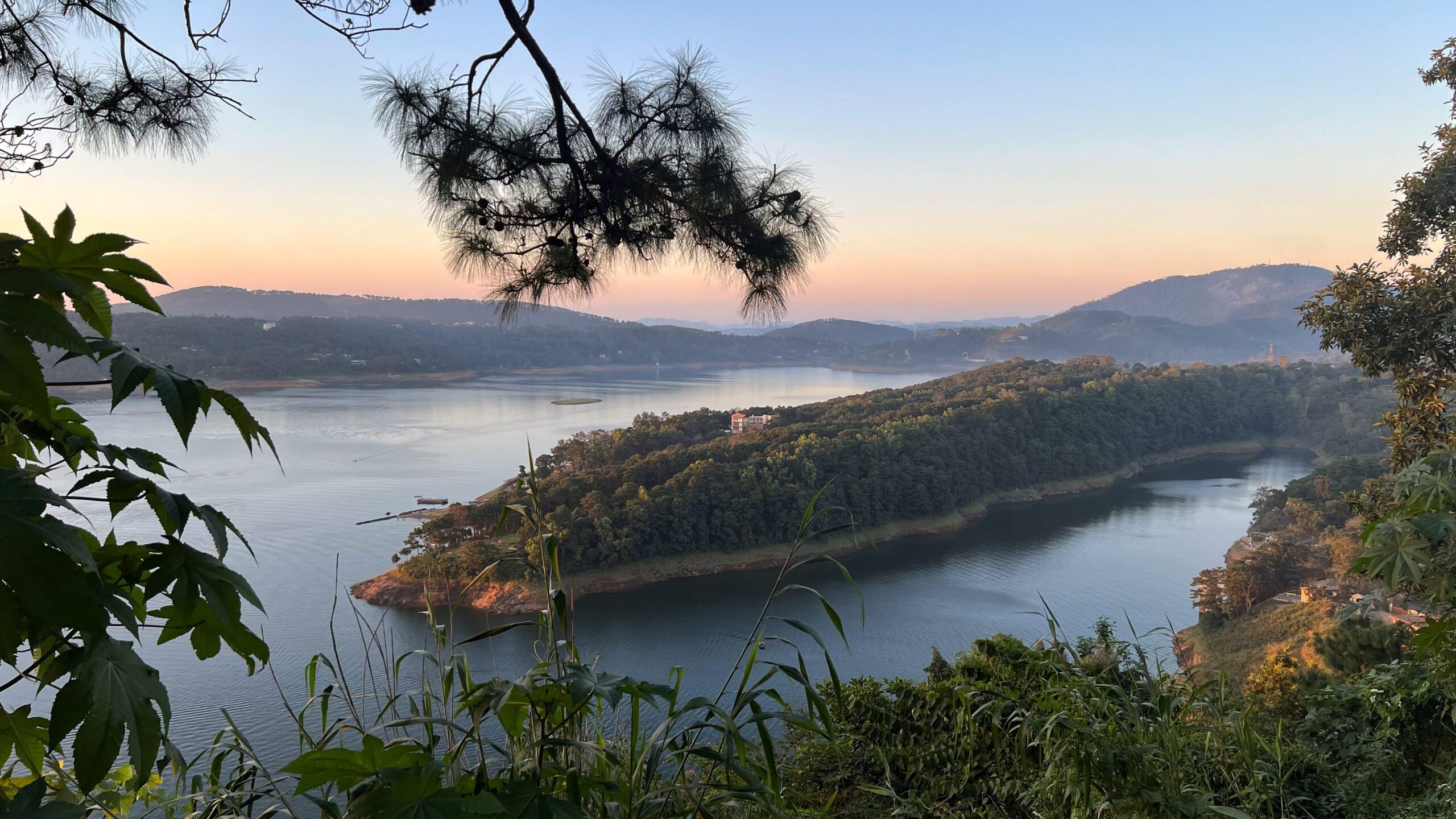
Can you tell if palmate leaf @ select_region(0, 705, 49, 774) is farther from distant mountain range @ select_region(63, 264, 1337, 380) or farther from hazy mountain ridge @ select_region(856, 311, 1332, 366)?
hazy mountain ridge @ select_region(856, 311, 1332, 366)

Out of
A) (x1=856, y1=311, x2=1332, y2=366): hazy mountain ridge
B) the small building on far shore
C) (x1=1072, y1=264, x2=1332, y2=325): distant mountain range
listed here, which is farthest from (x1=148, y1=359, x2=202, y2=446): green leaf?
(x1=1072, y1=264, x2=1332, y2=325): distant mountain range

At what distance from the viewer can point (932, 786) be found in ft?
6.05

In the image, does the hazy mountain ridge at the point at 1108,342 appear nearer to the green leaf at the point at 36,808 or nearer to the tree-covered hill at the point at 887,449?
the tree-covered hill at the point at 887,449

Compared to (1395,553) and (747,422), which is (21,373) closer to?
(1395,553)

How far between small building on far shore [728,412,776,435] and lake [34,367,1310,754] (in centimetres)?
679

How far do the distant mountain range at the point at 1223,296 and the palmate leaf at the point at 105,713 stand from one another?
9096 centimetres

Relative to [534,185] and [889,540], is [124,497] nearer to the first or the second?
[534,185]

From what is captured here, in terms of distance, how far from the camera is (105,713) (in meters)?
0.47

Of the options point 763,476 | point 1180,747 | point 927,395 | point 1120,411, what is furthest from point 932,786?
point 1120,411

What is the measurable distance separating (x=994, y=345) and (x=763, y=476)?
56159mm

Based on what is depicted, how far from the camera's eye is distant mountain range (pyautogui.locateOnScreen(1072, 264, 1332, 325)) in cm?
8375

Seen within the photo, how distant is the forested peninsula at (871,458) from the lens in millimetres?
17344

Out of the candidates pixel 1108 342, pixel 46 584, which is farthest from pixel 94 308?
pixel 1108 342

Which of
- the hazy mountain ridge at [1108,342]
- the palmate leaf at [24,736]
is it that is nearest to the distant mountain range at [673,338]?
the hazy mountain ridge at [1108,342]
